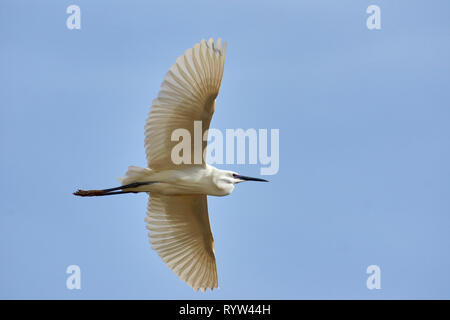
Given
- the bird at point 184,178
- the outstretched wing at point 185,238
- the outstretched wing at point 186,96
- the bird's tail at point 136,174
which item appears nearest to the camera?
the outstretched wing at point 186,96

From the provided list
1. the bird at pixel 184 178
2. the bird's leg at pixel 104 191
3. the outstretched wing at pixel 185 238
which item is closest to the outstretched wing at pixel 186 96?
the bird at pixel 184 178

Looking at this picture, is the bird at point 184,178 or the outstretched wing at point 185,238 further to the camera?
the outstretched wing at point 185,238

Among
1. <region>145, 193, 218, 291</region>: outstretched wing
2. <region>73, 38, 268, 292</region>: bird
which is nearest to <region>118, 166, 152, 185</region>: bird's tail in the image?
<region>73, 38, 268, 292</region>: bird

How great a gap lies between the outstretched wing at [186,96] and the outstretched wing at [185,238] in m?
1.37

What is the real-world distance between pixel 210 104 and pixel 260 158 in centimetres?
148

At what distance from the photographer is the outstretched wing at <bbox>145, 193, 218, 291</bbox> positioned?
14.8 metres

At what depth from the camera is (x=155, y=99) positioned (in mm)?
13172

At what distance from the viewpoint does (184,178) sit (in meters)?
13.8

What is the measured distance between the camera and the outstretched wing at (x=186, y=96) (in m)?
12.8

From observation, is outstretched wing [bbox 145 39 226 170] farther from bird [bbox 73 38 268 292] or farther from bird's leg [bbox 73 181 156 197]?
bird's leg [bbox 73 181 156 197]

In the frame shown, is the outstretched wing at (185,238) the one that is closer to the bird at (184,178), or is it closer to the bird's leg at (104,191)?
the bird at (184,178)

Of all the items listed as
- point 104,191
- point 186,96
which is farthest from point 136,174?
point 186,96

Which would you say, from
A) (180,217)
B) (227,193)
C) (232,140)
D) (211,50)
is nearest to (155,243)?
(180,217)

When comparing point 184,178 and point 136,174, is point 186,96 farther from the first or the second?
point 136,174
